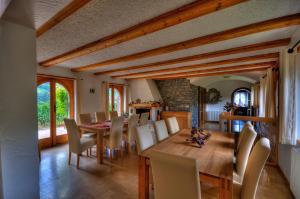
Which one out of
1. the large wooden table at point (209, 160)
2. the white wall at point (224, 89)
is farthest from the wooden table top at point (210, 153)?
the white wall at point (224, 89)

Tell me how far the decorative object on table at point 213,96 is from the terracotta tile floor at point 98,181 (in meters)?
6.77

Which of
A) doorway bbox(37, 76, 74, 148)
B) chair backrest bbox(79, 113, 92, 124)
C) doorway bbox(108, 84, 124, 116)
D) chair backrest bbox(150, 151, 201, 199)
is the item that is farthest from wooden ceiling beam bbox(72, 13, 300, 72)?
doorway bbox(108, 84, 124, 116)

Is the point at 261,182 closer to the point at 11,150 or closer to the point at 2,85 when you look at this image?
the point at 11,150

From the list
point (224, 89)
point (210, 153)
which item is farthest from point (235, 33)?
point (224, 89)

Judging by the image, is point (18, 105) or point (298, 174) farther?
point (298, 174)

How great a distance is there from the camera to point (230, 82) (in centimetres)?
923

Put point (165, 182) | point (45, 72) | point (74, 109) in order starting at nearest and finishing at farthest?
point (165, 182) → point (45, 72) → point (74, 109)

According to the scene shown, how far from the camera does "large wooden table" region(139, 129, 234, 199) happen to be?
1271 mm

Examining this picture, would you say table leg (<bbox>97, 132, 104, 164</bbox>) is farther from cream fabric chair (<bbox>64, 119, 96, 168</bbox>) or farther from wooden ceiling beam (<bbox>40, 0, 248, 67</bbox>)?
wooden ceiling beam (<bbox>40, 0, 248, 67</bbox>)

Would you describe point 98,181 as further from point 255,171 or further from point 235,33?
point 235,33

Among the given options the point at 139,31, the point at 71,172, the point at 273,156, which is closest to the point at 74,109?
the point at 71,172

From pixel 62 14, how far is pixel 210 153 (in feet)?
7.90

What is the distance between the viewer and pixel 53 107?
4379 mm

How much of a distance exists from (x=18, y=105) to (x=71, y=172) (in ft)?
5.72
